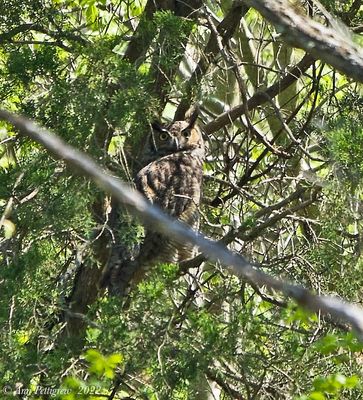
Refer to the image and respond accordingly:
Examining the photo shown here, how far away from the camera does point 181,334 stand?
11.6 feet

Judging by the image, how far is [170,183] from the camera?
5.54 meters

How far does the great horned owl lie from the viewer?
5.17 meters

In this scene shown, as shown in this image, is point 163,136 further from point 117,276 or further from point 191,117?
point 117,276

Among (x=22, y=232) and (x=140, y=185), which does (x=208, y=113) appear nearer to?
(x=140, y=185)

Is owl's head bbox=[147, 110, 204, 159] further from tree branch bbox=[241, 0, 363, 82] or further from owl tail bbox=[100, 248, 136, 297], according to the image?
tree branch bbox=[241, 0, 363, 82]

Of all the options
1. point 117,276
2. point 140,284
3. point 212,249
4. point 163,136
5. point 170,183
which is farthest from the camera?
point 163,136

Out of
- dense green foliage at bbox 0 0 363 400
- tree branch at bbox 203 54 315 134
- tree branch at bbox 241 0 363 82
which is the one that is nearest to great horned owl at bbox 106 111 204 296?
tree branch at bbox 203 54 315 134

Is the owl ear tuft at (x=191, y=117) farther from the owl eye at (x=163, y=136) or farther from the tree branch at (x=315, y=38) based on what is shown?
the tree branch at (x=315, y=38)

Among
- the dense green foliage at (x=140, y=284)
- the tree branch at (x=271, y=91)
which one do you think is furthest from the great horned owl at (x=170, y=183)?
the dense green foliage at (x=140, y=284)

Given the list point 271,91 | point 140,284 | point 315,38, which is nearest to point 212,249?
point 315,38

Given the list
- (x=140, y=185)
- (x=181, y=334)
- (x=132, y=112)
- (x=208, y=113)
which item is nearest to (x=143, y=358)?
(x=181, y=334)

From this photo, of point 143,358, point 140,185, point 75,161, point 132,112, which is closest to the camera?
point 75,161

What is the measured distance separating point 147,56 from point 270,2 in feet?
5.79

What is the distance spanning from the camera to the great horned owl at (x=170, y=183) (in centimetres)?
517
